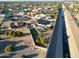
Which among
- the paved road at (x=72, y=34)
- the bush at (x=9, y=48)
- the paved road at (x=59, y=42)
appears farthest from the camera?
the paved road at (x=72, y=34)

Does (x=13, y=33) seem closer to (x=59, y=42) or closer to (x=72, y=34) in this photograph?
(x=59, y=42)

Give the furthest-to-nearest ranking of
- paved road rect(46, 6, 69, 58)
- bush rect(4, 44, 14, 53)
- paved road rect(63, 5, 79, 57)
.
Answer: paved road rect(63, 5, 79, 57)
paved road rect(46, 6, 69, 58)
bush rect(4, 44, 14, 53)

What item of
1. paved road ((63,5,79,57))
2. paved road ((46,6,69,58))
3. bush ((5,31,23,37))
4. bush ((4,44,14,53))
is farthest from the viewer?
paved road ((63,5,79,57))

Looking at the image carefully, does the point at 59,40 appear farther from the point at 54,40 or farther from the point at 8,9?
the point at 8,9

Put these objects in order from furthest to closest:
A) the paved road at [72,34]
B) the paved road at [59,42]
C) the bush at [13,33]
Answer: the paved road at [72,34]
the bush at [13,33]
the paved road at [59,42]

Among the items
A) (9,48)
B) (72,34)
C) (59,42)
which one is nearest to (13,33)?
(9,48)

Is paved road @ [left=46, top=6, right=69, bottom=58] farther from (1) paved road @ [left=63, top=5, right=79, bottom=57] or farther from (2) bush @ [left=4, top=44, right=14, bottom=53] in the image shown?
(2) bush @ [left=4, top=44, right=14, bottom=53]

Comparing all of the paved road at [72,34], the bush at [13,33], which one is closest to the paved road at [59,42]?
the paved road at [72,34]

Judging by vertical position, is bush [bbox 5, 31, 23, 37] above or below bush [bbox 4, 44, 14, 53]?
above

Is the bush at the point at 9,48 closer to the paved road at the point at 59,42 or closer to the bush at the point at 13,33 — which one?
the bush at the point at 13,33

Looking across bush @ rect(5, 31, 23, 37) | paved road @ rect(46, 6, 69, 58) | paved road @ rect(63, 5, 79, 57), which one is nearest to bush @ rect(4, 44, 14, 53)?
bush @ rect(5, 31, 23, 37)

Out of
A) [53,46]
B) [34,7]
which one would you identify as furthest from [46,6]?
[53,46]
